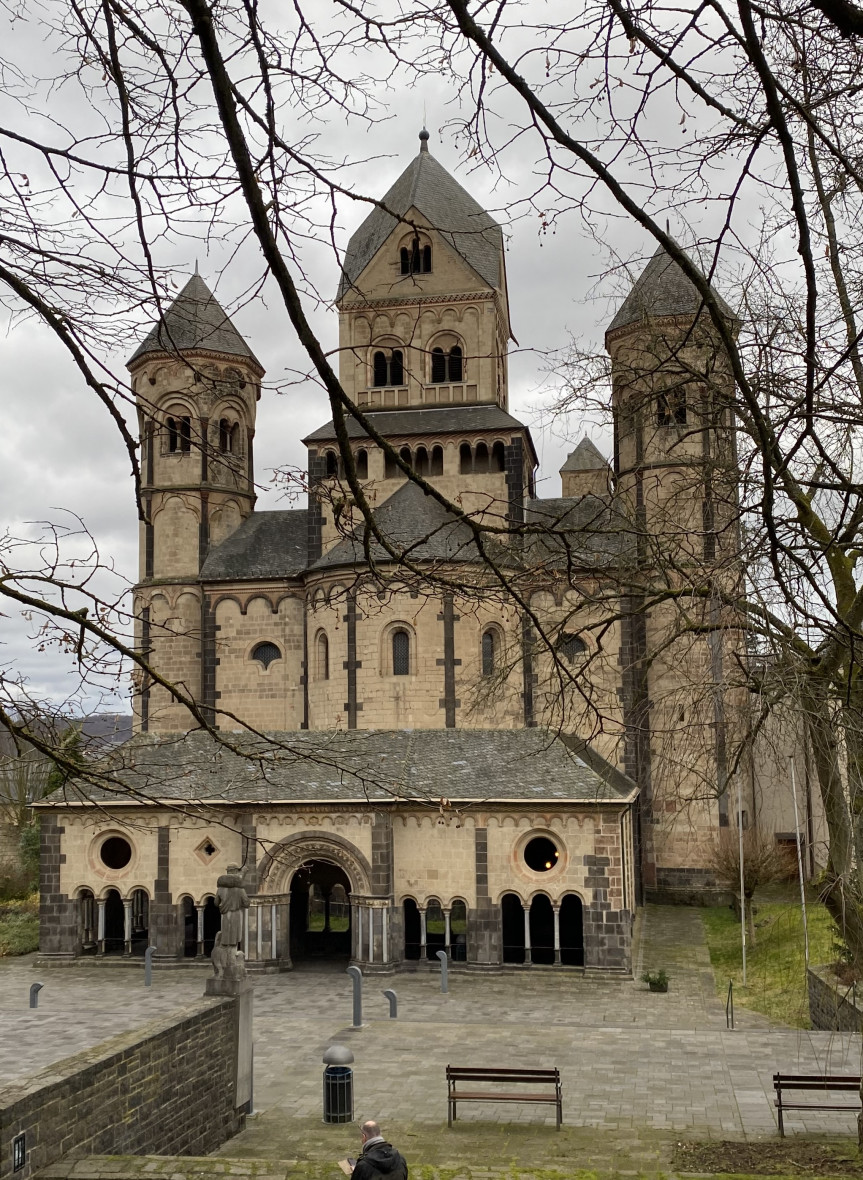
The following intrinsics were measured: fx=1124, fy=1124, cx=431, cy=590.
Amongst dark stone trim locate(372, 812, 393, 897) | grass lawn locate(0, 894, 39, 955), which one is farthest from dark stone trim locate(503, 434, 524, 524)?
grass lawn locate(0, 894, 39, 955)

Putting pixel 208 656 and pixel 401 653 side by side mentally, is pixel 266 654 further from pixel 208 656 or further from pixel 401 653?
pixel 401 653

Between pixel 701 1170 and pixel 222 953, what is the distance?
6.33 meters

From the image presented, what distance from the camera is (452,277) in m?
38.6

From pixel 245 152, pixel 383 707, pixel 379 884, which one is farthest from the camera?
pixel 383 707

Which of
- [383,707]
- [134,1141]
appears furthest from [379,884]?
[134,1141]

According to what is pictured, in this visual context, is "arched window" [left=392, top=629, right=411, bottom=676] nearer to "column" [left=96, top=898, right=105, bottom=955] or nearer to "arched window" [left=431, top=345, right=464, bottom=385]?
"arched window" [left=431, top=345, right=464, bottom=385]

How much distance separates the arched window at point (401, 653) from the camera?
32.8 metres

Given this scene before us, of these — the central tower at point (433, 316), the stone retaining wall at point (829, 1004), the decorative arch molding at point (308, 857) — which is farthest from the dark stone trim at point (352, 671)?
the stone retaining wall at point (829, 1004)

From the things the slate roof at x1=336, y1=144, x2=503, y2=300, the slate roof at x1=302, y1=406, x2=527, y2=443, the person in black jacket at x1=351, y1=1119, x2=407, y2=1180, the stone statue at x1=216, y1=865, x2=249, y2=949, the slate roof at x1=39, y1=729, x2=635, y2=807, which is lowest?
the person in black jacket at x1=351, y1=1119, x2=407, y2=1180

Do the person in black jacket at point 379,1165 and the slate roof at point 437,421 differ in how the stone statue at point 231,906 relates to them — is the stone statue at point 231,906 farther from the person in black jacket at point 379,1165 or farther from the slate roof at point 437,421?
the slate roof at point 437,421

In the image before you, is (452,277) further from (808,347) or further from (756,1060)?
(808,347)

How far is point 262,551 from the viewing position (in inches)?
1475

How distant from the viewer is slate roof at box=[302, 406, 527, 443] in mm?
35844

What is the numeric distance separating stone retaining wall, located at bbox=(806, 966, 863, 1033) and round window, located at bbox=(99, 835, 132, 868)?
615 inches
